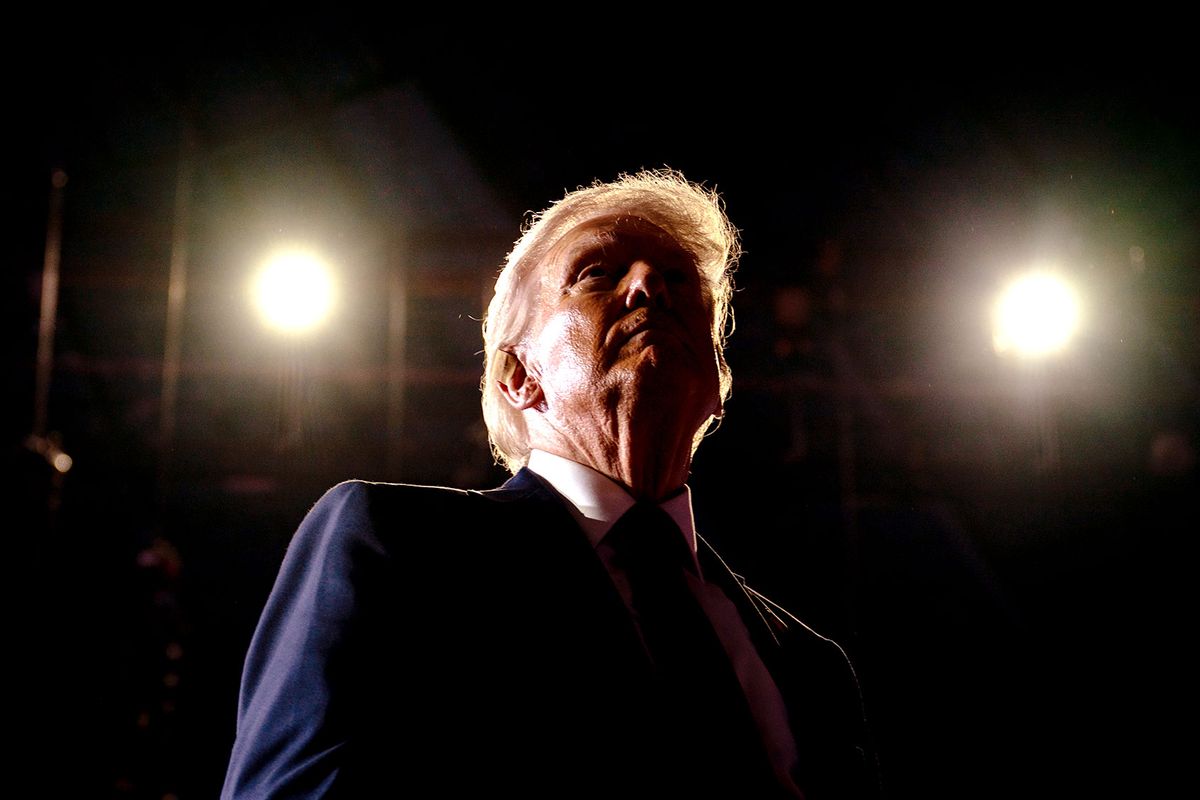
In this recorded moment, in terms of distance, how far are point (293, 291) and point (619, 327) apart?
4.38 m

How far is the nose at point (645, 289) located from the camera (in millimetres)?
1419

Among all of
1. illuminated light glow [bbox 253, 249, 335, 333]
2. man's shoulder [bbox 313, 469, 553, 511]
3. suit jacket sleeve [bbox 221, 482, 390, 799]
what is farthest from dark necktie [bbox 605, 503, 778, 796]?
illuminated light glow [bbox 253, 249, 335, 333]

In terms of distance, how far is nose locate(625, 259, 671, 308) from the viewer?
1.42 metres

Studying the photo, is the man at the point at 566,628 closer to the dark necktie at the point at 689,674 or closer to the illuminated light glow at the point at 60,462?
the dark necktie at the point at 689,674

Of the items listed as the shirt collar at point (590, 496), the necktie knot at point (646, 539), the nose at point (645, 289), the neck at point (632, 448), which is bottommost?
the necktie knot at point (646, 539)

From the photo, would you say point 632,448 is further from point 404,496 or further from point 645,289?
point 404,496

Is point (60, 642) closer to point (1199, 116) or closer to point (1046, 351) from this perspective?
point (1046, 351)

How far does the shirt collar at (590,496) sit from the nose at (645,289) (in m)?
0.30

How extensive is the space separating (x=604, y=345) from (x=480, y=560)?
48 cm

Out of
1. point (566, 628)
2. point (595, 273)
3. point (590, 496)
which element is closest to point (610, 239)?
point (595, 273)

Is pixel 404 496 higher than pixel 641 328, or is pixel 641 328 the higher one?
pixel 641 328

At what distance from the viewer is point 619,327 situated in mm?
1398

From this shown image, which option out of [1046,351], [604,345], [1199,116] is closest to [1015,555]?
[1046,351]

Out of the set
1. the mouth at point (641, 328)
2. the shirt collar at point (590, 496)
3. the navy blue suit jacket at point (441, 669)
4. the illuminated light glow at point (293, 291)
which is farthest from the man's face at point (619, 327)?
the illuminated light glow at point (293, 291)
